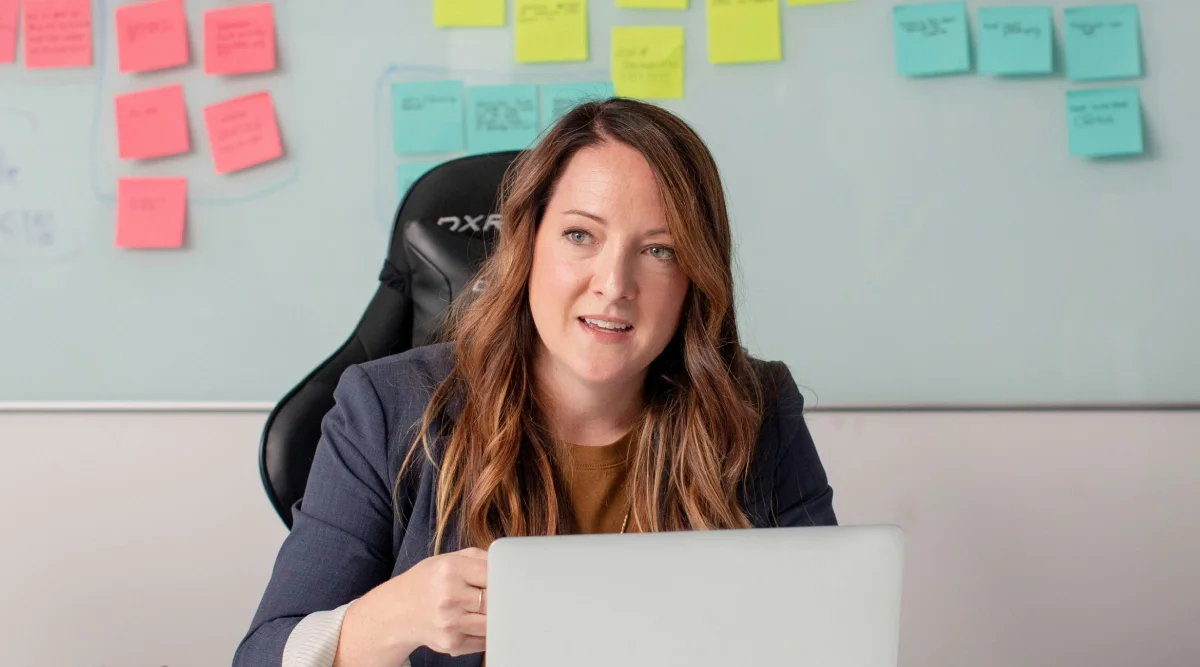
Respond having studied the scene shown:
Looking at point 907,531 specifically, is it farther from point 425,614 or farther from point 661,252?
point 425,614

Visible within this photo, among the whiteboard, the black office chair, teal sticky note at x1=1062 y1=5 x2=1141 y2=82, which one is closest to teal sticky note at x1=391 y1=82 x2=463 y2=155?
the whiteboard

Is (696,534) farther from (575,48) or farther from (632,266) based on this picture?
(575,48)

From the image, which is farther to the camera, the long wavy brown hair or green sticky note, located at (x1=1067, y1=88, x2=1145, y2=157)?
green sticky note, located at (x1=1067, y1=88, x2=1145, y2=157)

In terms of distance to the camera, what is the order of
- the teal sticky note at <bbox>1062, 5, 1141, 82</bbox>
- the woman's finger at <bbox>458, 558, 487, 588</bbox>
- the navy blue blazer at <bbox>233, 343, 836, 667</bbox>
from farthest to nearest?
the teal sticky note at <bbox>1062, 5, 1141, 82</bbox>, the navy blue blazer at <bbox>233, 343, 836, 667</bbox>, the woman's finger at <bbox>458, 558, 487, 588</bbox>

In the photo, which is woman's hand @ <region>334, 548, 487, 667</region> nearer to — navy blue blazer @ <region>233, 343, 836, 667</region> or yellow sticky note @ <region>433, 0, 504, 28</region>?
navy blue blazer @ <region>233, 343, 836, 667</region>

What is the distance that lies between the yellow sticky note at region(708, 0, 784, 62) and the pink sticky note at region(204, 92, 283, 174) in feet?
2.76

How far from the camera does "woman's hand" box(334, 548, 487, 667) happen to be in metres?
0.87

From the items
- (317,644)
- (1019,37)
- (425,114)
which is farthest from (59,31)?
(1019,37)

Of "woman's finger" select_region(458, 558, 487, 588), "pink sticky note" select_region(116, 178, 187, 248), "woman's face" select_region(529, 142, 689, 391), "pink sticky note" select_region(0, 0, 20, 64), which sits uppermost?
"pink sticky note" select_region(0, 0, 20, 64)

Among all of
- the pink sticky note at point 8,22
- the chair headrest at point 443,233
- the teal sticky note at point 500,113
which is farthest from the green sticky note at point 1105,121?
the pink sticky note at point 8,22

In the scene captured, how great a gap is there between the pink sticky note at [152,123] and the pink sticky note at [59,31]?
113 millimetres

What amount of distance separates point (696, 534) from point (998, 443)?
1525 millimetres

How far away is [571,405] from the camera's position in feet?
4.13

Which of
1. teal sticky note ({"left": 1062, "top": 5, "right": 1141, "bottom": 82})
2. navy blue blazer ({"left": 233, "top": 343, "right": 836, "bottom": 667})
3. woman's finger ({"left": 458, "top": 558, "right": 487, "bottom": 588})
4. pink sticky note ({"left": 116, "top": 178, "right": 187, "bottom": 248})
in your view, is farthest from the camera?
pink sticky note ({"left": 116, "top": 178, "right": 187, "bottom": 248})
